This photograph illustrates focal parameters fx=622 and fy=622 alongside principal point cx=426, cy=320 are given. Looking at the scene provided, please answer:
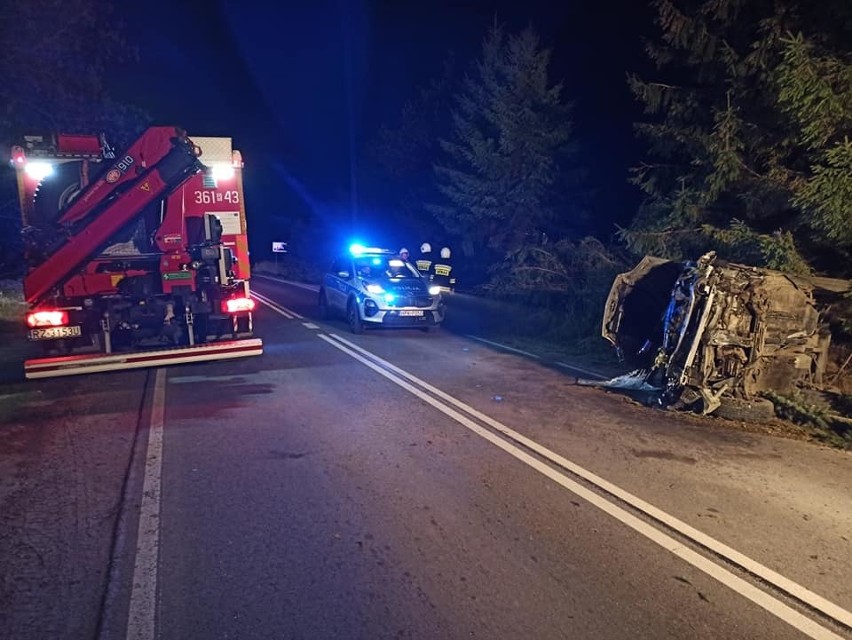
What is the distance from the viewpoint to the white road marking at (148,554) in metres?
3.37

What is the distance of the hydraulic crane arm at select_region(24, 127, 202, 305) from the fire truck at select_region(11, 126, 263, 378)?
15 mm

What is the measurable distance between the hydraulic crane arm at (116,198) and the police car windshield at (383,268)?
5.63 metres

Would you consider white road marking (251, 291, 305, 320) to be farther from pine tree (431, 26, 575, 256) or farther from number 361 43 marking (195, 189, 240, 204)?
pine tree (431, 26, 575, 256)

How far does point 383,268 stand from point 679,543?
11414 millimetres

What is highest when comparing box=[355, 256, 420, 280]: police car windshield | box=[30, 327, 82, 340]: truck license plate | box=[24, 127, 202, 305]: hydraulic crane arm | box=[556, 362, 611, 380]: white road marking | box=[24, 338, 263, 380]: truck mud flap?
box=[24, 127, 202, 305]: hydraulic crane arm

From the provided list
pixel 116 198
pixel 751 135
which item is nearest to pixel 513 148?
pixel 751 135

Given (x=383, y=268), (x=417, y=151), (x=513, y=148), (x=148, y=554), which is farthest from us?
(x=417, y=151)

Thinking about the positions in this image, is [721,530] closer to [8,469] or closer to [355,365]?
[8,469]

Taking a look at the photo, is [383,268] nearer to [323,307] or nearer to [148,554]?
[323,307]

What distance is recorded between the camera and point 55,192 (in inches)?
380

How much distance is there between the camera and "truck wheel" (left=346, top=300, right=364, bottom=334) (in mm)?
13929

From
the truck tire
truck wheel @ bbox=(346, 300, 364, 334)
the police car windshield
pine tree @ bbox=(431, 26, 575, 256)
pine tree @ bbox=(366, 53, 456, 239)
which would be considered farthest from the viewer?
pine tree @ bbox=(366, 53, 456, 239)

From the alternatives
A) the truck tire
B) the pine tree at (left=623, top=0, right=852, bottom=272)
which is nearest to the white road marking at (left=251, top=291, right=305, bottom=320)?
the truck tire

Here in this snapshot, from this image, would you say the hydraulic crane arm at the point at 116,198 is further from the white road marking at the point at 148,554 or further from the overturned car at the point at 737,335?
the overturned car at the point at 737,335
